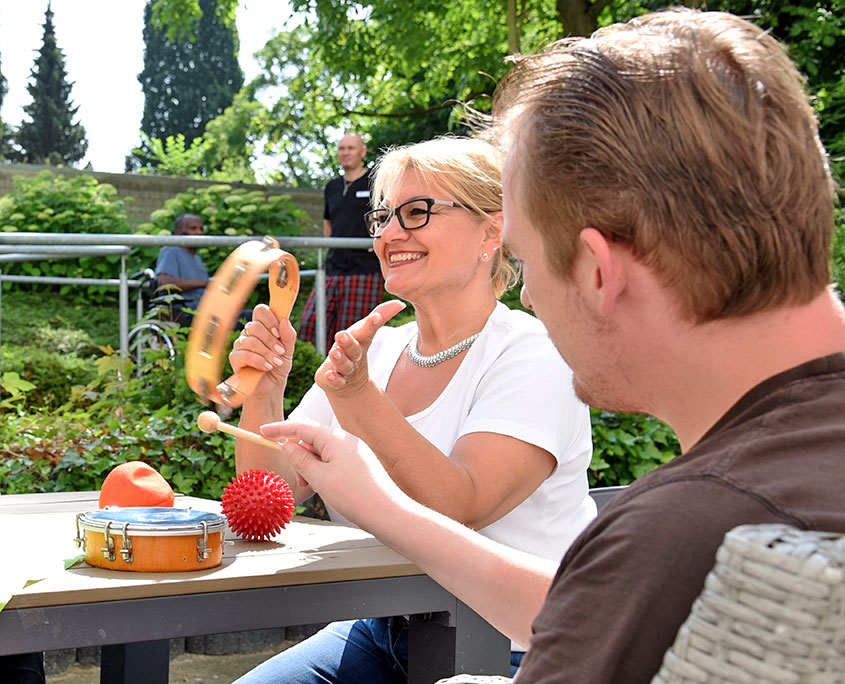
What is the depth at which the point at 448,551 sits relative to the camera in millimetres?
1269

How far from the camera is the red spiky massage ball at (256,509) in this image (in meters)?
1.88

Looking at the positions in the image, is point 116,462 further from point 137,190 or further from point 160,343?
point 137,190

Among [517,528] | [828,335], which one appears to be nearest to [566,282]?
[828,335]

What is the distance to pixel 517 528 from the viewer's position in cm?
204

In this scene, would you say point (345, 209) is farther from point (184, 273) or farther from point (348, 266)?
point (184, 273)

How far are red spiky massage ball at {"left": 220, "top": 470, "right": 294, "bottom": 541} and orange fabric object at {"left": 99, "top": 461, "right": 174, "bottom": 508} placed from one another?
154mm

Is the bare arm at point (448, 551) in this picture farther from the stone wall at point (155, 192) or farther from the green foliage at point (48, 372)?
the stone wall at point (155, 192)

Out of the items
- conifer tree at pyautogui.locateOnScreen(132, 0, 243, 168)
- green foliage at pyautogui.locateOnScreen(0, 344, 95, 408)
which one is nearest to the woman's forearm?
green foliage at pyautogui.locateOnScreen(0, 344, 95, 408)

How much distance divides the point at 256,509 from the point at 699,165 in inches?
49.4

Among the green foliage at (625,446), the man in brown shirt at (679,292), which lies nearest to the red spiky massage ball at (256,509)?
the man in brown shirt at (679,292)

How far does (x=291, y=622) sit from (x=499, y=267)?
1131 mm

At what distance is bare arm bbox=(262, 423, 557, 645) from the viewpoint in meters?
1.25

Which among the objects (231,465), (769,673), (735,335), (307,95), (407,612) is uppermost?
(307,95)

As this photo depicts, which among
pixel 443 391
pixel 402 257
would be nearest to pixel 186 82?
pixel 402 257
